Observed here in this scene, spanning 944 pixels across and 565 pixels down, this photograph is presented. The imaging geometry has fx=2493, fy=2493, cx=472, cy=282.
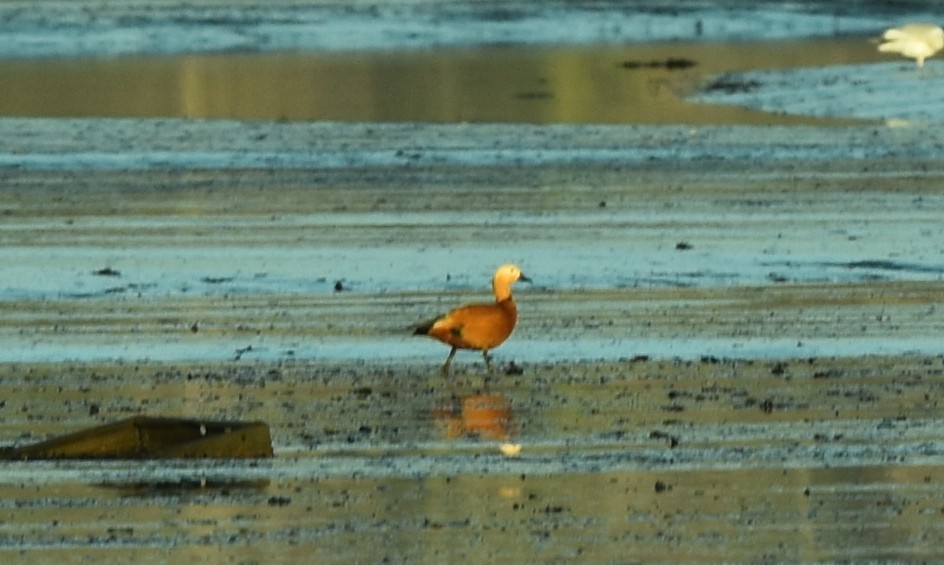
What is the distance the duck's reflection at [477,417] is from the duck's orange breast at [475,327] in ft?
1.86

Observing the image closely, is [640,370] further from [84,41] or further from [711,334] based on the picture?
[84,41]

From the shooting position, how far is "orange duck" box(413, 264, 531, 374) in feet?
36.8

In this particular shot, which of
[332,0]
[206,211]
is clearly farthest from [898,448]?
[332,0]

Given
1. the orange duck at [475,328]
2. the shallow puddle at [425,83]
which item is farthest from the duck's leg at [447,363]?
the shallow puddle at [425,83]

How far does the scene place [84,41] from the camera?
39.7m

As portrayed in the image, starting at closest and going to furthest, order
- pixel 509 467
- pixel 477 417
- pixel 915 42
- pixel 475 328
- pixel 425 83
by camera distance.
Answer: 1. pixel 509 467
2. pixel 477 417
3. pixel 475 328
4. pixel 425 83
5. pixel 915 42

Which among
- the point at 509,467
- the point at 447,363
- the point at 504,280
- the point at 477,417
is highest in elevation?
the point at 509,467

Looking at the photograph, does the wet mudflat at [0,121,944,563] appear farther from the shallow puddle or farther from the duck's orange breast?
the shallow puddle

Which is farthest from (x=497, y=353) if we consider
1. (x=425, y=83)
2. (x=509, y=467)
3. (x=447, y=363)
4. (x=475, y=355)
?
(x=425, y=83)

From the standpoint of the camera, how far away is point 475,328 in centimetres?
1118

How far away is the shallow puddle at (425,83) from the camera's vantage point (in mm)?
25641

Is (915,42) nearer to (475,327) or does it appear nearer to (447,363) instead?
(447,363)

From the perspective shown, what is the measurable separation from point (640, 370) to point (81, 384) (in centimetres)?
246

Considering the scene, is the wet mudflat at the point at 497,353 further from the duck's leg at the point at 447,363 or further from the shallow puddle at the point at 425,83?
the shallow puddle at the point at 425,83
